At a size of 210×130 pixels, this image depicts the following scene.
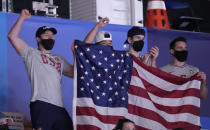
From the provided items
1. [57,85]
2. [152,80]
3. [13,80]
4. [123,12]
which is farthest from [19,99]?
[123,12]

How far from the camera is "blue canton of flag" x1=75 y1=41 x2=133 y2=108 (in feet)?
19.7

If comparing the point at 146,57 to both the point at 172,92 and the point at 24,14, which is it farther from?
the point at 24,14

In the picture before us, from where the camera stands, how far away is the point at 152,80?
21.0 ft

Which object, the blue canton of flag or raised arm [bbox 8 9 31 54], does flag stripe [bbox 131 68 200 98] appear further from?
raised arm [bbox 8 9 31 54]

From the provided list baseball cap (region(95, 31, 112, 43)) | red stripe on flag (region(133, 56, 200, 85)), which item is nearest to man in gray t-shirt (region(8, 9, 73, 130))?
baseball cap (region(95, 31, 112, 43))

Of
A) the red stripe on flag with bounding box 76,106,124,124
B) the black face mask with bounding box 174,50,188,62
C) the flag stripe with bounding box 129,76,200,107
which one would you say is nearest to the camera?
the red stripe on flag with bounding box 76,106,124,124

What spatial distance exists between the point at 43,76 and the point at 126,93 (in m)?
1.05

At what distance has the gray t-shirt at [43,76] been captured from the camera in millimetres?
5738

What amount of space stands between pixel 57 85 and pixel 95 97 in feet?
1.54

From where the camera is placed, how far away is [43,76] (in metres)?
5.79

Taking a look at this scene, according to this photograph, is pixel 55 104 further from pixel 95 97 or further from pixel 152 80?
pixel 152 80

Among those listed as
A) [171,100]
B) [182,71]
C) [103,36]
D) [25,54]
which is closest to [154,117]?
[171,100]

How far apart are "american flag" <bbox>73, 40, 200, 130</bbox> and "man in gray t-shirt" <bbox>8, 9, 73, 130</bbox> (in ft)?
0.74

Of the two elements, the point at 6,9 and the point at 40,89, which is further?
the point at 6,9
